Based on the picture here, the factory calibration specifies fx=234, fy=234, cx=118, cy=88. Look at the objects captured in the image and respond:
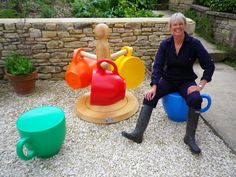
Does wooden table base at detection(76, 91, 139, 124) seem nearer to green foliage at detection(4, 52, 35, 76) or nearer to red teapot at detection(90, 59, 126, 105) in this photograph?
red teapot at detection(90, 59, 126, 105)

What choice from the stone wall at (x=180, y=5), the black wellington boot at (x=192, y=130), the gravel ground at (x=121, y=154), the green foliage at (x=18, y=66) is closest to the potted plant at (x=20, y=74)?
the green foliage at (x=18, y=66)

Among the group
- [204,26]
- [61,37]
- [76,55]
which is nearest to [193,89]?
[76,55]

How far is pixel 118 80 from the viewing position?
246 centimetres

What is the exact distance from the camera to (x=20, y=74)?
3.16 meters

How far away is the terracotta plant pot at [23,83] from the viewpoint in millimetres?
3153

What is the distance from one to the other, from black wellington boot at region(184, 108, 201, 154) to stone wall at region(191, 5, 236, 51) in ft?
8.67

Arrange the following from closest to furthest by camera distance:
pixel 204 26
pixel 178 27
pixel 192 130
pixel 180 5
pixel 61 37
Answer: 1. pixel 178 27
2. pixel 192 130
3. pixel 61 37
4. pixel 204 26
5. pixel 180 5

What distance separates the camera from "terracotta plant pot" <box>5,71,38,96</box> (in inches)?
124

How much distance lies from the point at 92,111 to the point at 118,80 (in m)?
0.52

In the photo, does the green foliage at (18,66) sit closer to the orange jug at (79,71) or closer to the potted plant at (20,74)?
the potted plant at (20,74)

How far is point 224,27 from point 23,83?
146 inches

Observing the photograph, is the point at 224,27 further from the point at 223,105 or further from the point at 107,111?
the point at 107,111

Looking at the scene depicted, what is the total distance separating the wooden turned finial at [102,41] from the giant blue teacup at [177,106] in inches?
31.3

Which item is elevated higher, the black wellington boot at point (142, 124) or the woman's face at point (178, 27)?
the woman's face at point (178, 27)
